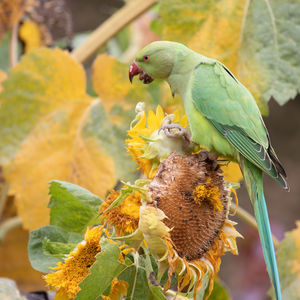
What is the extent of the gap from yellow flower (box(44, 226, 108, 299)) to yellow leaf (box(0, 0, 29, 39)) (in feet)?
3.23

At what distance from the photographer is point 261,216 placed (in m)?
0.83

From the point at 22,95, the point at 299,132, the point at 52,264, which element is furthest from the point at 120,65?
the point at 299,132

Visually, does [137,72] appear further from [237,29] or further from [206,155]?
[237,29]

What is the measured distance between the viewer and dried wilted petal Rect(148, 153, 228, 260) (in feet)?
2.42

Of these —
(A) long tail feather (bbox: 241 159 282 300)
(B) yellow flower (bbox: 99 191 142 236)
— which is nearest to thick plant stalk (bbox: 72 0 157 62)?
(A) long tail feather (bbox: 241 159 282 300)

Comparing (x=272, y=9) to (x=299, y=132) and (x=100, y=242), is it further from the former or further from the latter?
(x=299, y=132)

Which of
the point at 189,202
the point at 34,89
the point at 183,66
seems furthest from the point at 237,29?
the point at 189,202

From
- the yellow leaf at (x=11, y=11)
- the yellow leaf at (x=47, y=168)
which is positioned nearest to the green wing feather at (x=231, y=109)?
the yellow leaf at (x=47, y=168)

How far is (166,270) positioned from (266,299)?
6.15 feet

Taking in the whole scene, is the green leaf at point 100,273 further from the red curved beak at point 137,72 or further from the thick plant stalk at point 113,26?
the thick plant stalk at point 113,26

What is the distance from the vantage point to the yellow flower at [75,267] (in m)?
0.72

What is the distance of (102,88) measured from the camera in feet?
4.37

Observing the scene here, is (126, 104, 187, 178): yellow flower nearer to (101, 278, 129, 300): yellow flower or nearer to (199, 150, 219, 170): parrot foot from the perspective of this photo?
(199, 150, 219, 170): parrot foot

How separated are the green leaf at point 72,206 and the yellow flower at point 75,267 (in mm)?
110
